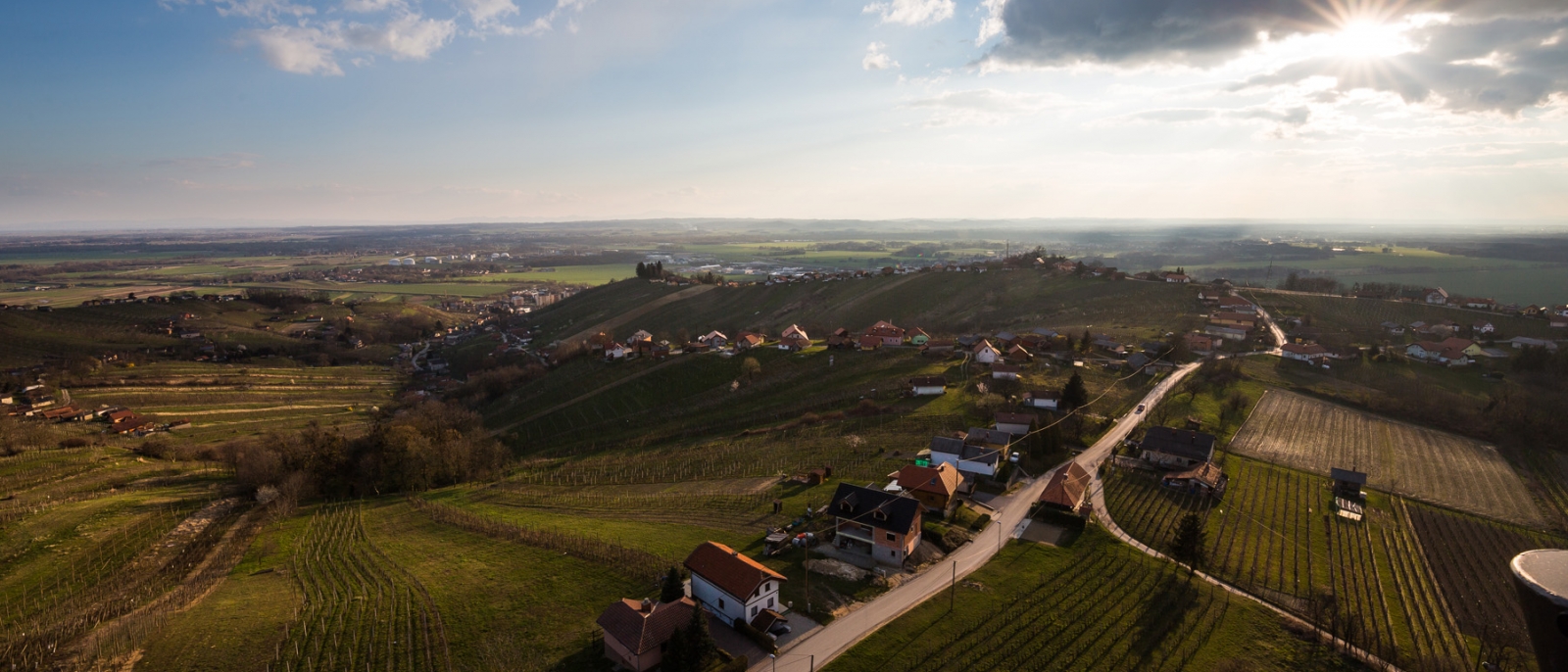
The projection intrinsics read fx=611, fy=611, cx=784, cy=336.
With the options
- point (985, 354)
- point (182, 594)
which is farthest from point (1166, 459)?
point (182, 594)

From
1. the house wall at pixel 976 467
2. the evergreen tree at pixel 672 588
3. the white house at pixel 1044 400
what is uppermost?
the evergreen tree at pixel 672 588

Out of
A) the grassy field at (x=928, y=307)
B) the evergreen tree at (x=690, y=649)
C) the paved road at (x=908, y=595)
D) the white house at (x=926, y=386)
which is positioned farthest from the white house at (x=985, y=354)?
the evergreen tree at (x=690, y=649)

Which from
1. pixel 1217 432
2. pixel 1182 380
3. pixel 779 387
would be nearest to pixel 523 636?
pixel 779 387

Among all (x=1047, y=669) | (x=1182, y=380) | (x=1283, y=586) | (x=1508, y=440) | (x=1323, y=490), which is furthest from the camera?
(x=1182, y=380)

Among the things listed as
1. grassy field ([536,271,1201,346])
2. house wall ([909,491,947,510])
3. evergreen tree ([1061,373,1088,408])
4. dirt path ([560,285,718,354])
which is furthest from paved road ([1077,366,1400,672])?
dirt path ([560,285,718,354])

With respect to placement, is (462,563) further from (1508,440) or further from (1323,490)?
(1508,440)

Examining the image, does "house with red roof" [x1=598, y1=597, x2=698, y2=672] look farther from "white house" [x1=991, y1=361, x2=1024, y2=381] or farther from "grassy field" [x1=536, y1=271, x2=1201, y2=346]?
"grassy field" [x1=536, y1=271, x2=1201, y2=346]

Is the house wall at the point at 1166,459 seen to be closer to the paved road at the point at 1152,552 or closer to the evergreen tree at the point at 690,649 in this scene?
the paved road at the point at 1152,552
